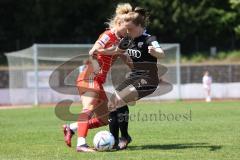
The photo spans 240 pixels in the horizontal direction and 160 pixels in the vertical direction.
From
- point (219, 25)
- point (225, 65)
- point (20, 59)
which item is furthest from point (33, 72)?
point (219, 25)

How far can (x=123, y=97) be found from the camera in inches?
349

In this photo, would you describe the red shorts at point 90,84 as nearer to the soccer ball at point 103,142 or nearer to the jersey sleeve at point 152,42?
the soccer ball at point 103,142

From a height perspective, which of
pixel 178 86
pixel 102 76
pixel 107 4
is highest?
pixel 107 4

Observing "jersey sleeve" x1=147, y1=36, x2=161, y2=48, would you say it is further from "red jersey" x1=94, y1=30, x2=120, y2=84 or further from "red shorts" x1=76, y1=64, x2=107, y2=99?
"red shorts" x1=76, y1=64, x2=107, y2=99

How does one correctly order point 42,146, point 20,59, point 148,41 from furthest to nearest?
point 20,59 < point 42,146 < point 148,41

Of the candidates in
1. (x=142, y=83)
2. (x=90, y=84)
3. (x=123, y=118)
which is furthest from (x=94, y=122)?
(x=142, y=83)

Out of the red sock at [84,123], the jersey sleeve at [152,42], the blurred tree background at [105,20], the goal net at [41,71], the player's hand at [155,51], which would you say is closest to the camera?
the player's hand at [155,51]

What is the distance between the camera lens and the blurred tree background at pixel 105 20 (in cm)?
4428

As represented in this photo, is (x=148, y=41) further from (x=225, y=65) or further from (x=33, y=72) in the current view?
(x=225, y=65)

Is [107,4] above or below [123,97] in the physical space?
above

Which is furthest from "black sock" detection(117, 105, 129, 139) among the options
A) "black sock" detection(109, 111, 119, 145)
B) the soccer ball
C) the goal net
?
the goal net

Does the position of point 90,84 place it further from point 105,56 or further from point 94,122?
point 94,122

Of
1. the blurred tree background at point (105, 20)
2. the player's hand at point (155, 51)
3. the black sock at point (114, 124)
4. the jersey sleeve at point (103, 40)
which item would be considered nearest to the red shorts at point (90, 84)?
the black sock at point (114, 124)

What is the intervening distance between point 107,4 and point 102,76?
122 feet
